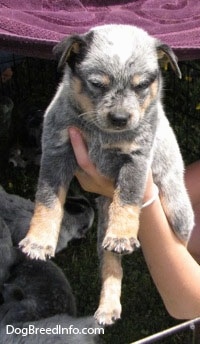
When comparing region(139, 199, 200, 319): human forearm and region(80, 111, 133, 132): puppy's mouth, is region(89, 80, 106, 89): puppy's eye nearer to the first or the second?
region(80, 111, 133, 132): puppy's mouth

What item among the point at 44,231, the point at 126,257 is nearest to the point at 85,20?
the point at 44,231

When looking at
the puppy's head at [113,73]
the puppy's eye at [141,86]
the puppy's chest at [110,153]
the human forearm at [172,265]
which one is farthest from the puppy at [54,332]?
the puppy's eye at [141,86]

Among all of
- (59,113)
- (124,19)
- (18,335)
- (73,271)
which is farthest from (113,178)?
(73,271)

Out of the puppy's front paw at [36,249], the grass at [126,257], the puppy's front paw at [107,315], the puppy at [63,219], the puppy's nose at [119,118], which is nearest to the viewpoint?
the puppy's nose at [119,118]

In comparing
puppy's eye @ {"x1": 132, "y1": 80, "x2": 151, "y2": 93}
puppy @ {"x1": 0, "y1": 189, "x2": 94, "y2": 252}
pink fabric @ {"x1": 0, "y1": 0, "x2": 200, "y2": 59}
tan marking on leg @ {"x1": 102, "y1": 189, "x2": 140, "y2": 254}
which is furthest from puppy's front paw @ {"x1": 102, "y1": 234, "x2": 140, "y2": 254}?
puppy @ {"x1": 0, "y1": 189, "x2": 94, "y2": 252}

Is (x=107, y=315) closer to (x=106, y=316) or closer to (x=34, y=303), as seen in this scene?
(x=106, y=316)

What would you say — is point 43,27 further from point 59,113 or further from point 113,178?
point 113,178

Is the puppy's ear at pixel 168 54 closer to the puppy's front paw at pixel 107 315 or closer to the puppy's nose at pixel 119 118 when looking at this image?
the puppy's nose at pixel 119 118
